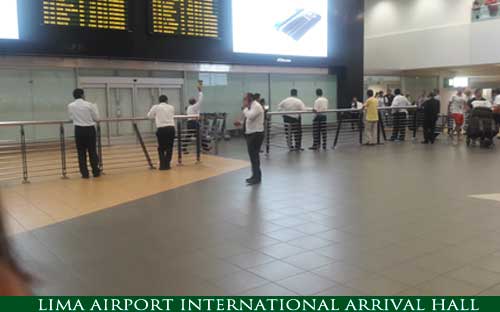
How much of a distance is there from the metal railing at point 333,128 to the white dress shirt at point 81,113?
4.42 metres

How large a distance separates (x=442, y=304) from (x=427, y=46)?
800 inches

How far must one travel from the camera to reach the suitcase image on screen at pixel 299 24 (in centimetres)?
1716

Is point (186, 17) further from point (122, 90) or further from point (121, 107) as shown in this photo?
point (121, 107)

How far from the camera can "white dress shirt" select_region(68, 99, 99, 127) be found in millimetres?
8641

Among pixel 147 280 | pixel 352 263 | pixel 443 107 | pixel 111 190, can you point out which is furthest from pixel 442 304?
pixel 443 107

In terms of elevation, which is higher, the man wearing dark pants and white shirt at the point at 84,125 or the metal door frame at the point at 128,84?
the metal door frame at the point at 128,84

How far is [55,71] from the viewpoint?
13414 millimetres

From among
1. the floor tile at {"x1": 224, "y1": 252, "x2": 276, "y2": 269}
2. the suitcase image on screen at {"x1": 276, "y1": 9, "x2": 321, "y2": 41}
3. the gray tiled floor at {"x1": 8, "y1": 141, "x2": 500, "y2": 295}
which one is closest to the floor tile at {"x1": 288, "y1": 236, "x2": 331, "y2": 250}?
the gray tiled floor at {"x1": 8, "y1": 141, "x2": 500, "y2": 295}

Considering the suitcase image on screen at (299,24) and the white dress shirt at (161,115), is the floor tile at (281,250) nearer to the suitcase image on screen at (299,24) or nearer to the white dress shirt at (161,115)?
the white dress shirt at (161,115)

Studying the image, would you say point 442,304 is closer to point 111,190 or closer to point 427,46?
point 111,190

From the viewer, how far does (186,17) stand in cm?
Answer: 1454
